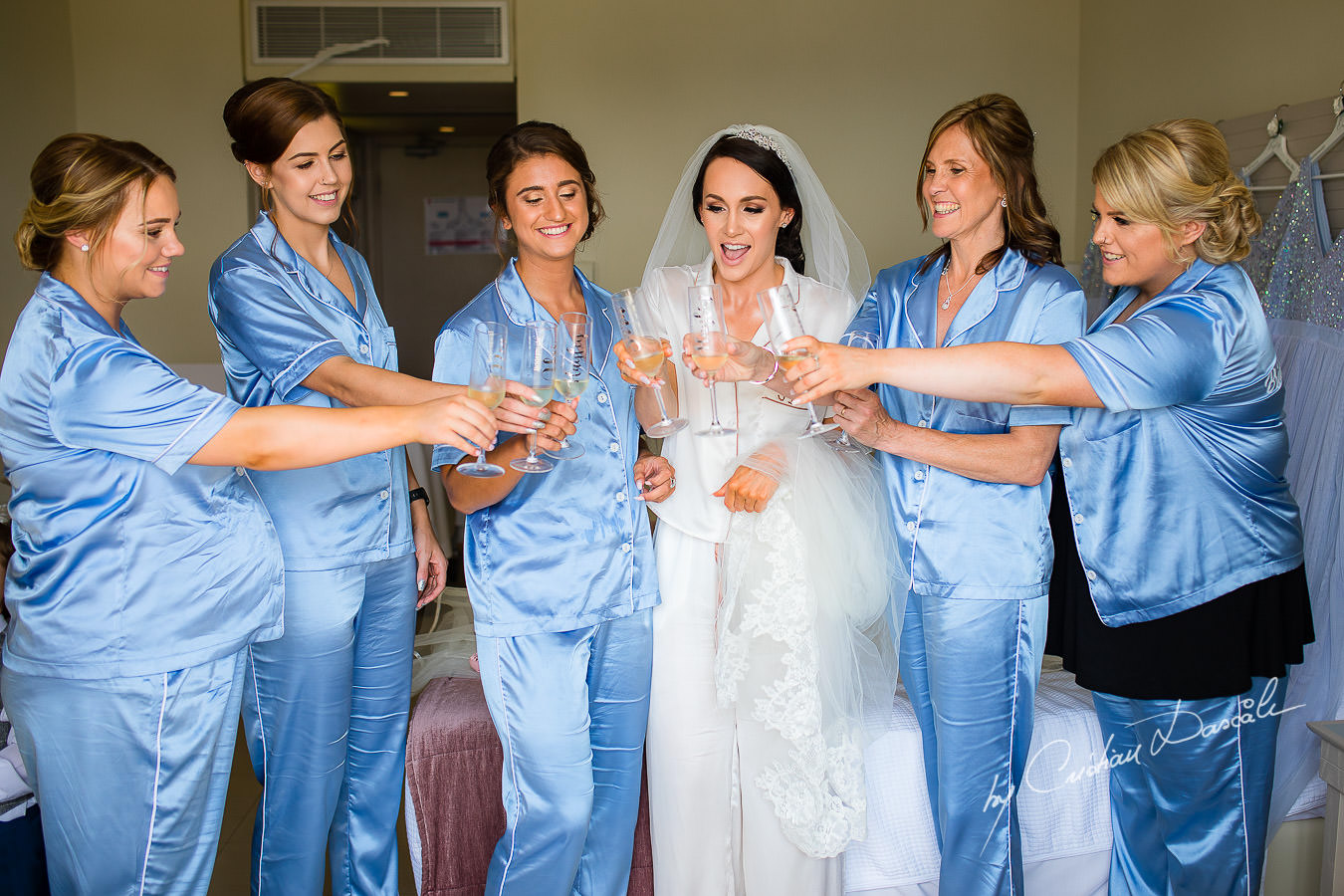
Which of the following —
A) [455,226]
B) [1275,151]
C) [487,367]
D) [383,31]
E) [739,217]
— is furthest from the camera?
[455,226]

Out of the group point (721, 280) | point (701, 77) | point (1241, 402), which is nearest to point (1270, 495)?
point (1241, 402)

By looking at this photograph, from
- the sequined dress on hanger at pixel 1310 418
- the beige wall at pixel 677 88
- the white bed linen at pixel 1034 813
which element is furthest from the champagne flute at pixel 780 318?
the beige wall at pixel 677 88

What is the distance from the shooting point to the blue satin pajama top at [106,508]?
1647 mm

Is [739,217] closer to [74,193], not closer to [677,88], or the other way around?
[74,193]

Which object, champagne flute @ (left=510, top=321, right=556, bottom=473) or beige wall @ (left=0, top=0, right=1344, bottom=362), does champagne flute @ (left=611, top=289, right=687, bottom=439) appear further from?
beige wall @ (left=0, top=0, right=1344, bottom=362)

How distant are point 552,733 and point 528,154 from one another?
117cm

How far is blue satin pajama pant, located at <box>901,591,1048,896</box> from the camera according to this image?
2094 millimetres

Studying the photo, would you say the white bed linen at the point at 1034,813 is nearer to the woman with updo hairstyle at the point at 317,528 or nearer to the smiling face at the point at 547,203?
the woman with updo hairstyle at the point at 317,528

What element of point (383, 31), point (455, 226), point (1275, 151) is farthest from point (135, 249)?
point (455, 226)

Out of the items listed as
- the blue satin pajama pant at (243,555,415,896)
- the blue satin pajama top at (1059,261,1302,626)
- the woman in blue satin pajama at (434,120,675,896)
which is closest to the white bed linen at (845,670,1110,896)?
the blue satin pajama top at (1059,261,1302,626)

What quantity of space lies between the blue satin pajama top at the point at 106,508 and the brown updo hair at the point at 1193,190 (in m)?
1.74

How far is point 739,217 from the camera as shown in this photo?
93.3 inches

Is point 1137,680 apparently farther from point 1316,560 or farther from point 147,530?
point 147,530

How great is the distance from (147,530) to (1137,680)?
1933 mm
